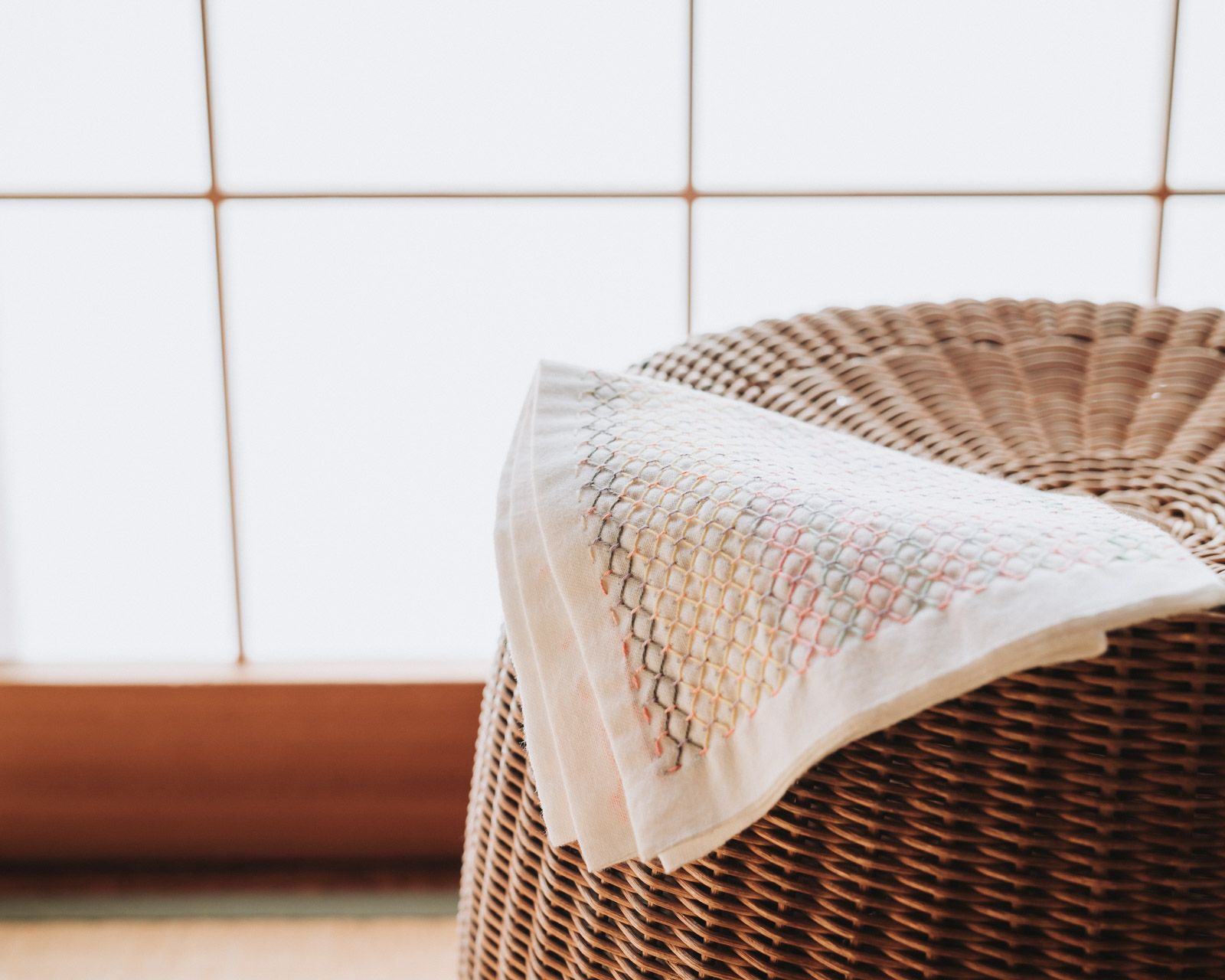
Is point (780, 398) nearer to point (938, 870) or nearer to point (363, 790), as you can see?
point (938, 870)

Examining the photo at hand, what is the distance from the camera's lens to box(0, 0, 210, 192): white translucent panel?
3.51ft

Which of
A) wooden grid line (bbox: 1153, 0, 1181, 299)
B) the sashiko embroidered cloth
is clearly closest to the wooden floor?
the sashiko embroidered cloth

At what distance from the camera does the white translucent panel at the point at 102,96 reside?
107 centimetres

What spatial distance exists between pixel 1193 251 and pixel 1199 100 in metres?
0.15

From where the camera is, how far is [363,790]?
113 cm

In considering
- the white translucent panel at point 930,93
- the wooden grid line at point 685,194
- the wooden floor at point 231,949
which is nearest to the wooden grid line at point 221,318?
the wooden grid line at point 685,194

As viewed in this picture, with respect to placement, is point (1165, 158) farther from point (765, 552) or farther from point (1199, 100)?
point (765, 552)

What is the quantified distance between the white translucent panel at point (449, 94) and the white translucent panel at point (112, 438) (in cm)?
14

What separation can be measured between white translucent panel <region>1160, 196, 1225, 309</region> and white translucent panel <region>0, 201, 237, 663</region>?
40.1 inches

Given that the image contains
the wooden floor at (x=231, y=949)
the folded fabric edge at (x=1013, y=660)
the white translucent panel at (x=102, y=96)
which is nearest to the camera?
the folded fabric edge at (x=1013, y=660)

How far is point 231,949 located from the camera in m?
1.00

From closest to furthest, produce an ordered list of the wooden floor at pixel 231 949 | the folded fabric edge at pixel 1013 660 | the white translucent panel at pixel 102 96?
the folded fabric edge at pixel 1013 660, the wooden floor at pixel 231 949, the white translucent panel at pixel 102 96

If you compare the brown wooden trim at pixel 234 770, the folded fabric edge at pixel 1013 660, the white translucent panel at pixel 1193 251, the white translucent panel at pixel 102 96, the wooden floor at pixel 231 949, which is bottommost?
the wooden floor at pixel 231 949

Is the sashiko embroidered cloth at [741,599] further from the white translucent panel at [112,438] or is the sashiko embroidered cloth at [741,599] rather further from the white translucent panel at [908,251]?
the white translucent panel at [112,438]
